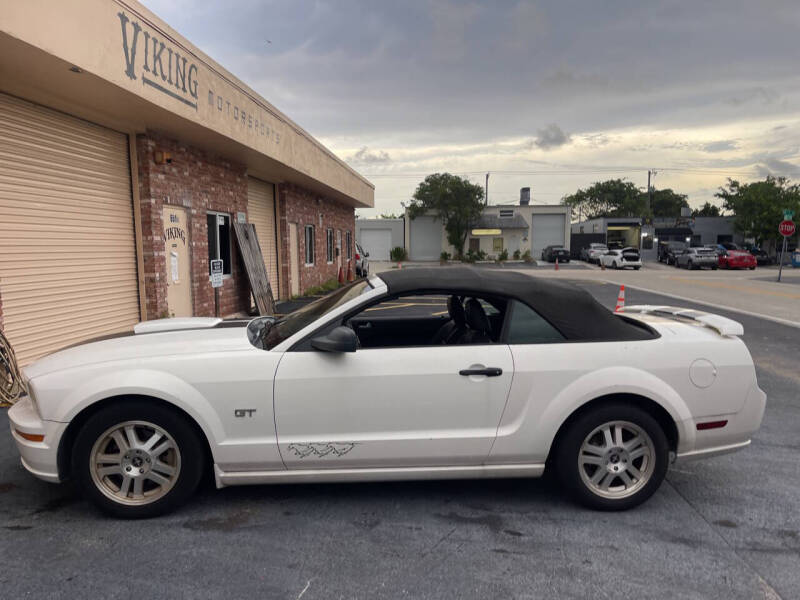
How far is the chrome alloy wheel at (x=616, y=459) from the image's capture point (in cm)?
329

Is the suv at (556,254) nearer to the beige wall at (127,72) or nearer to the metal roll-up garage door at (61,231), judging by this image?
the beige wall at (127,72)

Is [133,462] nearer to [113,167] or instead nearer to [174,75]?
[174,75]

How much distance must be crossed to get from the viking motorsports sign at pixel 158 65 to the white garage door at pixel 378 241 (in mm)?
42078

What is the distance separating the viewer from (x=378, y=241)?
50344 mm

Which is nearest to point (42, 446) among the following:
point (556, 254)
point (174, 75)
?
point (174, 75)

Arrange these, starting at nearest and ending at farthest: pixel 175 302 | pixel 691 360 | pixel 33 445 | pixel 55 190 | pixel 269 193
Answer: pixel 33 445
pixel 691 360
pixel 55 190
pixel 175 302
pixel 269 193

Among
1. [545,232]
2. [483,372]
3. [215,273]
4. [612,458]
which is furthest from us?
[545,232]

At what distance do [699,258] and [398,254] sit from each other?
23354 mm

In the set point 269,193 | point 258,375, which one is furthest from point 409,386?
point 269,193

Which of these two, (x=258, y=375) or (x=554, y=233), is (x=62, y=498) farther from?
(x=554, y=233)

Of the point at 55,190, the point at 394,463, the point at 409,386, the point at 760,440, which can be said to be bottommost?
the point at 760,440

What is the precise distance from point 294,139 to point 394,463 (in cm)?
1140

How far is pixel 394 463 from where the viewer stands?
10.7 ft

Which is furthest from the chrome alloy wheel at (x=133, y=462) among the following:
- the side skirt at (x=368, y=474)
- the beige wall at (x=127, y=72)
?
the beige wall at (x=127, y=72)
